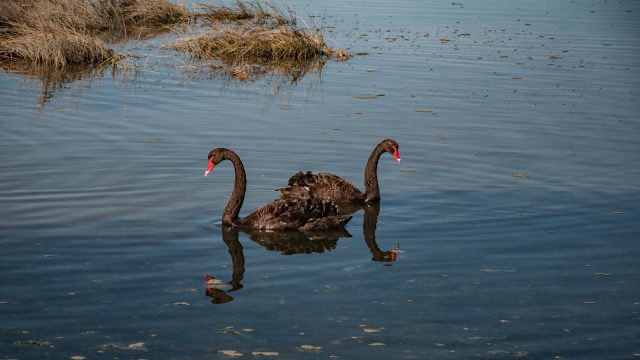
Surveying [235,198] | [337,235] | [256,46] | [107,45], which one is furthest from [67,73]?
[337,235]

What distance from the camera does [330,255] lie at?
33.1 feet

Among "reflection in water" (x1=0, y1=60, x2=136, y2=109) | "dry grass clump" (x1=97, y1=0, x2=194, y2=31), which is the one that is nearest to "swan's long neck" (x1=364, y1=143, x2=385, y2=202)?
"reflection in water" (x1=0, y1=60, x2=136, y2=109)

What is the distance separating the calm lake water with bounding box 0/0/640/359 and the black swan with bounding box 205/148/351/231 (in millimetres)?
226

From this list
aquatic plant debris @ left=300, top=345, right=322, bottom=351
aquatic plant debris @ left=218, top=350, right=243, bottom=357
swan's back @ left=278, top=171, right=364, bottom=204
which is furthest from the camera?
swan's back @ left=278, top=171, right=364, bottom=204

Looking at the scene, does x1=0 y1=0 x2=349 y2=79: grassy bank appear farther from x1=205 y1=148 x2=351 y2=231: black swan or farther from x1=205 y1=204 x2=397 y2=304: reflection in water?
x1=205 y1=204 x2=397 y2=304: reflection in water

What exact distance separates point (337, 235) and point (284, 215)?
603mm

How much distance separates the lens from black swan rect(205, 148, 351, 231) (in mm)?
11047

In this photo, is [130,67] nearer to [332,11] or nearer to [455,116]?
[455,116]

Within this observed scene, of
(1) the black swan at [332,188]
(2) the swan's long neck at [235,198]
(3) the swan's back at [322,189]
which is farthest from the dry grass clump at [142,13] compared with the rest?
(2) the swan's long neck at [235,198]

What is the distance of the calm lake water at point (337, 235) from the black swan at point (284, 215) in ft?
0.74

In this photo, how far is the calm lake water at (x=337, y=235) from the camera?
7.62 metres

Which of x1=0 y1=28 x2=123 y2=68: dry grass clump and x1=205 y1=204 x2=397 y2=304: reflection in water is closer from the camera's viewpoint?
x1=205 y1=204 x2=397 y2=304: reflection in water

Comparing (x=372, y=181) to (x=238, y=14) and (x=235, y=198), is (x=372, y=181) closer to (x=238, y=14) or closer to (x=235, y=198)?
(x=235, y=198)

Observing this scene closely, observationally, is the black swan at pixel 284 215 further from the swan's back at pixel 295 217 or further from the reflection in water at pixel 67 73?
the reflection in water at pixel 67 73
